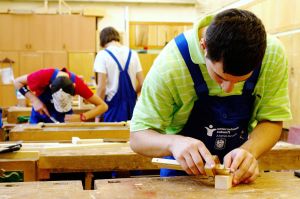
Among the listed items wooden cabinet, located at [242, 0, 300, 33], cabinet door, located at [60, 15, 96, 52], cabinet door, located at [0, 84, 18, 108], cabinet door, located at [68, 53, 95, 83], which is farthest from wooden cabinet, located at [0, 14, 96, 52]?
wooden cabinet, located at [242, 0, 300, 33]

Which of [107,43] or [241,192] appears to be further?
[107,43]

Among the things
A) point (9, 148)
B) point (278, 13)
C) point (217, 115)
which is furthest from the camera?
point (278, 13)

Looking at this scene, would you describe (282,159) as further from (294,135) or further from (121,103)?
(121,103)

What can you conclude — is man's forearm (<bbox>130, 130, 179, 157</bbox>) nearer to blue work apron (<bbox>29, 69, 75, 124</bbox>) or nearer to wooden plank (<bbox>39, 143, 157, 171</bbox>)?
wooden plank (<bbox>39, 143, 157, 171</bbox>)

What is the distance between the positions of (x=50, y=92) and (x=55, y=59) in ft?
22.9

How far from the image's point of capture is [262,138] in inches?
63.3

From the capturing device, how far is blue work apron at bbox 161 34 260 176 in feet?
4.98

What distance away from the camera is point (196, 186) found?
1.42 m

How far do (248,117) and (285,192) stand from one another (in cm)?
40

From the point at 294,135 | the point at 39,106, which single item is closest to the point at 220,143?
the point at 294,135

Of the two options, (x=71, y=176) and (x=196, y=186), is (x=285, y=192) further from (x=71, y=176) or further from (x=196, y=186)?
(x=71, y=176)

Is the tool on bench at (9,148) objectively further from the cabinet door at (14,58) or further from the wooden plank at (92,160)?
the cabinet door at (14,58)

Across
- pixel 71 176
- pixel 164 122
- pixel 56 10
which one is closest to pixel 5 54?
pixel 56 10

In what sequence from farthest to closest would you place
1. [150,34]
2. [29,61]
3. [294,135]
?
[150,34], [29,61], [294,135]
